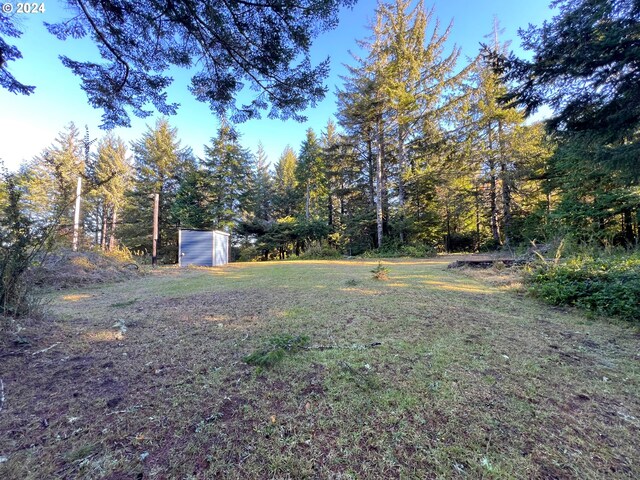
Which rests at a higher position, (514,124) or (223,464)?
(514,124)

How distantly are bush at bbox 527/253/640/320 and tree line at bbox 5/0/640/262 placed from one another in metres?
1.55

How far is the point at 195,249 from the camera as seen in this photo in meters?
13.3

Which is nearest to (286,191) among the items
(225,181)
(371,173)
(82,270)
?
(225,181)

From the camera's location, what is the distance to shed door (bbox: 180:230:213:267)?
43.5 ft

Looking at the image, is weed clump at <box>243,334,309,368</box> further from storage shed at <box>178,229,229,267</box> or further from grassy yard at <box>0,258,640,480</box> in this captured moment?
storage shed at <box>178,229,229,267</box>

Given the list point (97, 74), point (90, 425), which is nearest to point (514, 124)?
point (97, 74)

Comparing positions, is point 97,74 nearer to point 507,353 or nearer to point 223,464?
point 223,464

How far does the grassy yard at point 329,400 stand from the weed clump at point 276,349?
2.6 inches

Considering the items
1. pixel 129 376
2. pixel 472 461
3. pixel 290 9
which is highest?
pixel 290 9

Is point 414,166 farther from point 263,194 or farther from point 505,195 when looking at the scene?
point 263,194

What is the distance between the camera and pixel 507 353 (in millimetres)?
2275

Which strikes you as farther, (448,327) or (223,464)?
(448,327)

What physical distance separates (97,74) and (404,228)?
48.6ft

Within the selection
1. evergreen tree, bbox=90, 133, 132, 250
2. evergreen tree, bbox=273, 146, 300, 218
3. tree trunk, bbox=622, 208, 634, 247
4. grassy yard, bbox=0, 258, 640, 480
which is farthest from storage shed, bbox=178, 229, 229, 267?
tree trunk, bbox=622, 208, 634, 247
